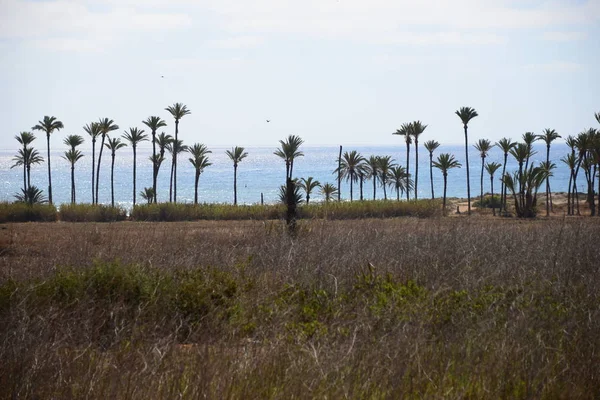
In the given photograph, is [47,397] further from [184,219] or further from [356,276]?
[184,219]

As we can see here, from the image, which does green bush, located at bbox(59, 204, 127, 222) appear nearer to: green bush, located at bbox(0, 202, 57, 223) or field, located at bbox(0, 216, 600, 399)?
green bush, located at bbox(0, 202, 57, 223)

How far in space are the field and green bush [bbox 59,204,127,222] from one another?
26.8 metres

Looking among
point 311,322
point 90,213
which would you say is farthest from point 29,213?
point 311,322

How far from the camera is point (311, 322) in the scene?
10.2 meters

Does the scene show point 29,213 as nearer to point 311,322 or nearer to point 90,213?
point 90,213

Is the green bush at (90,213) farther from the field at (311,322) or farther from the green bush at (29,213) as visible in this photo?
the field at (311,322)

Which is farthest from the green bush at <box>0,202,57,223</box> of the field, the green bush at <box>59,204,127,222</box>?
the field

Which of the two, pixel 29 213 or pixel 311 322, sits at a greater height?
pixel 29 213

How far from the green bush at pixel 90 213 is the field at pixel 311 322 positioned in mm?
26754

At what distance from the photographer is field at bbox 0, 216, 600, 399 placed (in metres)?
7.01

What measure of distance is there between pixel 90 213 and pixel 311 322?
34028 millimetres

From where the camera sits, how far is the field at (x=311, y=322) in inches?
276

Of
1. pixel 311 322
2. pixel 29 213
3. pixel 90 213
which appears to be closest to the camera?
pixel 311 322

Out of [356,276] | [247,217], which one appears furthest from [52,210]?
[356,276]
